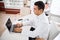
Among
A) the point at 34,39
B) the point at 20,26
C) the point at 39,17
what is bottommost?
the point at 34,39

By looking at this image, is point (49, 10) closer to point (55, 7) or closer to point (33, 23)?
point (55, 7)

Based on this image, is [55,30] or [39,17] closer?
[39,17]

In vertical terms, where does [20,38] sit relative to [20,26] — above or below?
below

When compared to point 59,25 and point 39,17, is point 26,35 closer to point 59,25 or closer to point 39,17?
point 39,17

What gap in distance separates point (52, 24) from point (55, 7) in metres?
0.31

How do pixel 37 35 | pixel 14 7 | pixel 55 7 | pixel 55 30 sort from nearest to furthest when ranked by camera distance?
1. pixel 37 35
2. pixel 55 30
3. pixel 55 7
4. pixel 14 7

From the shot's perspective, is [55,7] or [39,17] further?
[55,7]

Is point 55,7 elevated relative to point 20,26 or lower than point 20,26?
elevated

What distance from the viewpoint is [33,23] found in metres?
1.59

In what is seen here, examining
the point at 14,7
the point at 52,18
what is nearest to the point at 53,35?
the point at 52,18

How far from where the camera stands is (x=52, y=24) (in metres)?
1.57

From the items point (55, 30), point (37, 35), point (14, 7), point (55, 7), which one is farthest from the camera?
point (14, 7)

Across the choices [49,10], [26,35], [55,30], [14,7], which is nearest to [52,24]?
[55,30]

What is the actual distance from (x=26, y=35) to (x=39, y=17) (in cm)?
29
